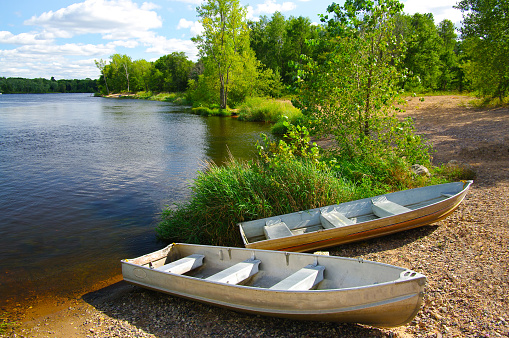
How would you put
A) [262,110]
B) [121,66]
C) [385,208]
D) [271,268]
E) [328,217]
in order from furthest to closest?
[121,66]
[262,110]
[385,208]
[328,217]
[271,268]

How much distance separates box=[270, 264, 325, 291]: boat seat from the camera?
481 centimetres

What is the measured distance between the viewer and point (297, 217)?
303 inches

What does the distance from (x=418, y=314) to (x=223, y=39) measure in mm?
40909

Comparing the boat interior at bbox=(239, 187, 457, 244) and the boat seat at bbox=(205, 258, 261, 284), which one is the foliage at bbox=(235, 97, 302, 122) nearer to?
the boat interior at bbox=(239, 187, 457, 244)

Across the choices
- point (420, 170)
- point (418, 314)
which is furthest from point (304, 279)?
point (420, 170)

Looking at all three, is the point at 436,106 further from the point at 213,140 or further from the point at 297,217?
the point at 297,217

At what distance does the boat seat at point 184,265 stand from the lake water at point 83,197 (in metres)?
1.85

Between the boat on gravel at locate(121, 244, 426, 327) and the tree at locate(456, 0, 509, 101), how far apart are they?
1684cm

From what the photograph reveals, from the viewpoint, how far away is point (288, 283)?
16.1ft

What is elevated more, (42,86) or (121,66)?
(121,66)

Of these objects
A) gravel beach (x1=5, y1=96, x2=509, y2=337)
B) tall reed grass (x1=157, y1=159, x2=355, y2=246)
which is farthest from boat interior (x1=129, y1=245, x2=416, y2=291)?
tall reed grass (x1=157, y1=159, x2=355, y2=246)

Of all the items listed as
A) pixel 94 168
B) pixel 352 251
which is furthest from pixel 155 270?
pixel 94 168

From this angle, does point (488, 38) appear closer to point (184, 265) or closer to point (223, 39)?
point (184, 265)

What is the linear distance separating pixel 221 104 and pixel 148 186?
29771 millimetres
